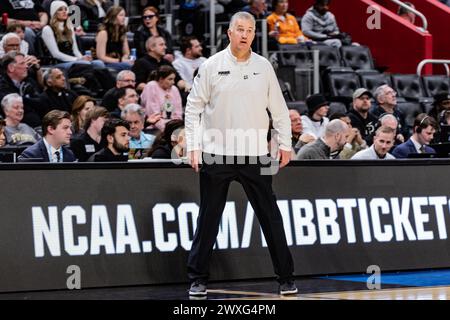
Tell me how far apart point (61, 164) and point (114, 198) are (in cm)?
49

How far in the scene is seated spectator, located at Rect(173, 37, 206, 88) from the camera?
1572 centimetres

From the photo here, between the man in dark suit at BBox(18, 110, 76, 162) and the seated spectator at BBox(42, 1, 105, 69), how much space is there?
4.47 m

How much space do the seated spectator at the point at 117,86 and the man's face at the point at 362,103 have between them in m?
2.99

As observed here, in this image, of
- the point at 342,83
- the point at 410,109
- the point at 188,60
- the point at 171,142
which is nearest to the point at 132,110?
the point at 171,142

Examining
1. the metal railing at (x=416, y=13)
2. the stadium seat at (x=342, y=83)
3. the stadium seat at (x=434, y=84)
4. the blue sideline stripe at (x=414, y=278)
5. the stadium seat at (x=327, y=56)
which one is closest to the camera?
the blue sideline stripe at (x=414, y=278)

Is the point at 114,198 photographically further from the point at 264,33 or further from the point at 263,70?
the point at 264,33

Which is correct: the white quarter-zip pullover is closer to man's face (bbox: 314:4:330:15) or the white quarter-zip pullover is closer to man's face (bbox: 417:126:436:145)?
man's face (bbox: 417:126:436:145)

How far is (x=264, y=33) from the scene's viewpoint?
1683 cm

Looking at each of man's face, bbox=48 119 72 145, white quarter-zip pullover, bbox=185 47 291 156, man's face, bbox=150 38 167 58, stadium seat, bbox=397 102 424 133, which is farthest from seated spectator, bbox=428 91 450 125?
white quarter-zip pullover, bbox=185 47 291 156

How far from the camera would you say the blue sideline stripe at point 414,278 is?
9.16 metres

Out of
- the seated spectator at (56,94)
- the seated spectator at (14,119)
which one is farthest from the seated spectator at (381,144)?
the seated spectator at (56,94)

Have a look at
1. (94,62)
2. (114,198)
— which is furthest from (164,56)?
(114,198)

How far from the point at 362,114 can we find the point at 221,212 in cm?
687

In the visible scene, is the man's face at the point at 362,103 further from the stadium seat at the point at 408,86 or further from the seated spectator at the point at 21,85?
the seated spectator at the point at 21,85
